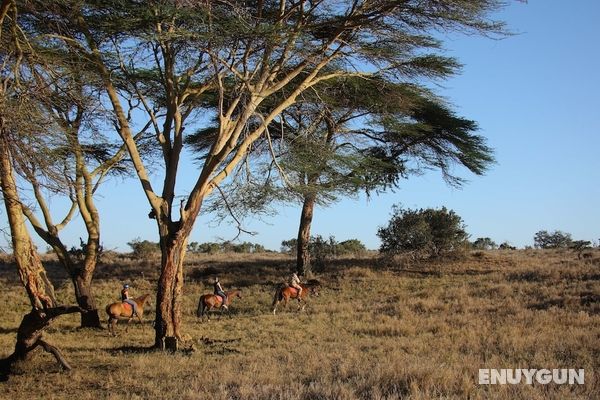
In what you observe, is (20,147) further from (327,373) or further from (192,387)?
(327,373)

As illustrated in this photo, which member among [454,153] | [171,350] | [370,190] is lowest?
[171,350]

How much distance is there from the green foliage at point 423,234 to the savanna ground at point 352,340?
2.31 metres

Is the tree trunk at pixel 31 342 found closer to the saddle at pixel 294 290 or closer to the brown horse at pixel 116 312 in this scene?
the brown horse at pixel 116 312

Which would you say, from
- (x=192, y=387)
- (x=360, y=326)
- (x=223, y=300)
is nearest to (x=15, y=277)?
(x=223, y=300)

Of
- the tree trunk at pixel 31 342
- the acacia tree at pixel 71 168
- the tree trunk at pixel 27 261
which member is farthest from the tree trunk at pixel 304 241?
the tree trunk at pixel 31 342

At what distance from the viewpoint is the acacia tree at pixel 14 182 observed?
7.96 m

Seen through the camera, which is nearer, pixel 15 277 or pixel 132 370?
pixel 132 370

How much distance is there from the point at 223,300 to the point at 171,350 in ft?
21.5

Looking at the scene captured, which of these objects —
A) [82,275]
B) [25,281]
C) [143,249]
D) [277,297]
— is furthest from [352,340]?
[143,249]

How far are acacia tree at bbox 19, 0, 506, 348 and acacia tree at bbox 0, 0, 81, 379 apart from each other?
152 centimetres

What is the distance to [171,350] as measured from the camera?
11.7m

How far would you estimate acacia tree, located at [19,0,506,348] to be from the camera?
11141 millimetres

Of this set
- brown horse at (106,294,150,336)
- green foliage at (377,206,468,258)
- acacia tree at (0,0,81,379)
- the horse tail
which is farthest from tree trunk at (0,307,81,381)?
green foliage at (377,206,468,258)

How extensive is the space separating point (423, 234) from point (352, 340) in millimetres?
15694
